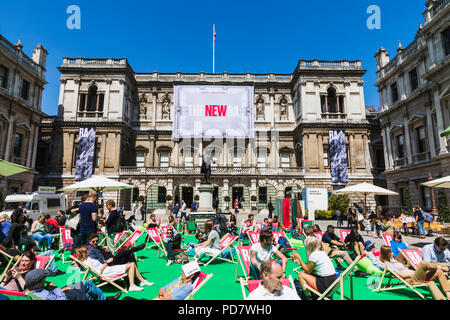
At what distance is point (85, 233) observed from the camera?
6.11m

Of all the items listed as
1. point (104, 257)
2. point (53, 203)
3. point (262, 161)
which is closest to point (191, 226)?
point (104, 257)

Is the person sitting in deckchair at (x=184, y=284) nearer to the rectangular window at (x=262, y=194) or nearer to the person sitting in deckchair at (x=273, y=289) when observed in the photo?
the person sitting in deckchair at (x=273, y=289)

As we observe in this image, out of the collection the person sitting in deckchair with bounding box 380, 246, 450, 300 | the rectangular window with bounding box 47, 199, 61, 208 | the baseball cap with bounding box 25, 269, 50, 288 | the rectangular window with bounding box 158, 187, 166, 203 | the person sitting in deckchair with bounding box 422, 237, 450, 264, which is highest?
the rectangular window with bounding box 158, 187, 166, 203

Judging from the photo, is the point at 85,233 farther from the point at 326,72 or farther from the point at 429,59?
the point at 326,72

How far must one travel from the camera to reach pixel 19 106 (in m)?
21.0

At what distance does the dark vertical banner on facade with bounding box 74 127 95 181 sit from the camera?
24594mm

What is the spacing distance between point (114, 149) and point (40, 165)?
8758mm

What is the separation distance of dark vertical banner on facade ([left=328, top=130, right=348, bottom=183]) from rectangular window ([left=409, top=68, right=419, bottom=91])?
7.44 metres

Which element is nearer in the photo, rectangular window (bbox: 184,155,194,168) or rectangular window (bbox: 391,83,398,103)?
rectangular window (bbox: 391,83,398,103)

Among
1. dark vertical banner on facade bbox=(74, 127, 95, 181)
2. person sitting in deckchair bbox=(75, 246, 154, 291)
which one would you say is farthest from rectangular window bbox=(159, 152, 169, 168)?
person sitting in deckchair bbox=(75, 246, 154, 291)

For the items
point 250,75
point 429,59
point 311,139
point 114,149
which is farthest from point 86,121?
point 429,59

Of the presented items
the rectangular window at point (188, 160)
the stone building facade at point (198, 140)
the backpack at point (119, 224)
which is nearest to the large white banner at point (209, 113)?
the stone building facade at point (198, 140)

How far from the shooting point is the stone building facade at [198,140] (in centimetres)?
2564

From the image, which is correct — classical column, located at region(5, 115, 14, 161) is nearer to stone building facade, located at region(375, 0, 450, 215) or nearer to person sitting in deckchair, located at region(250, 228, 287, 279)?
person sitting in deckchair, located at region(250, 228, 287, 279)
